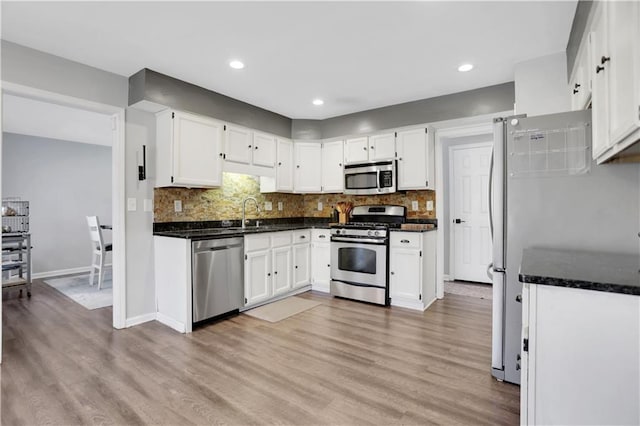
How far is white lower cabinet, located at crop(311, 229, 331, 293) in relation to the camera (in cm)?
448

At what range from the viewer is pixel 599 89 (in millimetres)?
1648

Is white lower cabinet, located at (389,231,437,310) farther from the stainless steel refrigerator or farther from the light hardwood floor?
the stainless steel refrigerator

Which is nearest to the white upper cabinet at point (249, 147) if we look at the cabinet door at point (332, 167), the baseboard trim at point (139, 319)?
the cabinet door at point (332, 167)

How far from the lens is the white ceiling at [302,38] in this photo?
2.19 meters

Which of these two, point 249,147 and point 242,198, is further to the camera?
point 242,198

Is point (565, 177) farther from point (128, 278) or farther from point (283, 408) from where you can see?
point (128, 278)

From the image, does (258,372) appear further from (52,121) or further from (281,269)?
(52,121)

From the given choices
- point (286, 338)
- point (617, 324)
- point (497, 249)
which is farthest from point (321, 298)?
point (617, 324)

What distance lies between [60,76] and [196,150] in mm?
1257

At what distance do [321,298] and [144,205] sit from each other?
2.37 m

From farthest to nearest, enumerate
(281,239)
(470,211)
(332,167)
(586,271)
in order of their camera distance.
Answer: (470,211)
(332,167)
(281,239)
(586,271)

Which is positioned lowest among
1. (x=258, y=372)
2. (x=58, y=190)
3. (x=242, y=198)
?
(x=258, y=372)

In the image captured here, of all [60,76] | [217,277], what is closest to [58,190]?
[60,76]

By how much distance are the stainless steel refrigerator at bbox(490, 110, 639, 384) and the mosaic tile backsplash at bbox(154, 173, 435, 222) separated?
2.08 m
